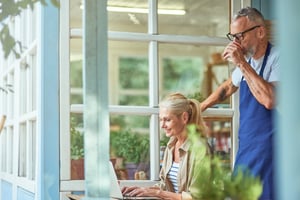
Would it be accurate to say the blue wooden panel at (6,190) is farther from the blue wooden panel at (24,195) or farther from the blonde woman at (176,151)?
the blonde woman at (176,151)

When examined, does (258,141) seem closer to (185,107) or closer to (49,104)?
(185,107)

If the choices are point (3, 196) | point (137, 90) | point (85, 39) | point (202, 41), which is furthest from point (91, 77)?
point (137, 90)

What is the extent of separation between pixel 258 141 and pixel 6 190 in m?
2.33

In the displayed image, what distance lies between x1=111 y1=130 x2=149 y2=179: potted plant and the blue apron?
2.13 ft

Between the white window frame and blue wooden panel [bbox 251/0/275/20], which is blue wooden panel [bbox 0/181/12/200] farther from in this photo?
blue wooden panel [bbox 251/0/275/20]

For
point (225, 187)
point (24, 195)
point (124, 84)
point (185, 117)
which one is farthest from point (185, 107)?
point (124, 84)

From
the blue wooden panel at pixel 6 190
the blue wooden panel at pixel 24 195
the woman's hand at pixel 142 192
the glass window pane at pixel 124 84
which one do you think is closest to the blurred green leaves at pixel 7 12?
the woman's hand at pixel 142 192

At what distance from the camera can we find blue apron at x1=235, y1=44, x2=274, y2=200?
100 inches

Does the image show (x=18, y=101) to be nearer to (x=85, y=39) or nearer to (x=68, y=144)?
(x=68, y=144)

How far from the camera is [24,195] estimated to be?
355 cm

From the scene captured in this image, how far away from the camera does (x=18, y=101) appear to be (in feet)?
12.6

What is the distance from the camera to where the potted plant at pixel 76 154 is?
2898mm

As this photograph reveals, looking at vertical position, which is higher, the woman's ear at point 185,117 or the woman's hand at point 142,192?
the woman's ear at point 185,117

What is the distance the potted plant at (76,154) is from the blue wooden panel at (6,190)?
4.37ft
